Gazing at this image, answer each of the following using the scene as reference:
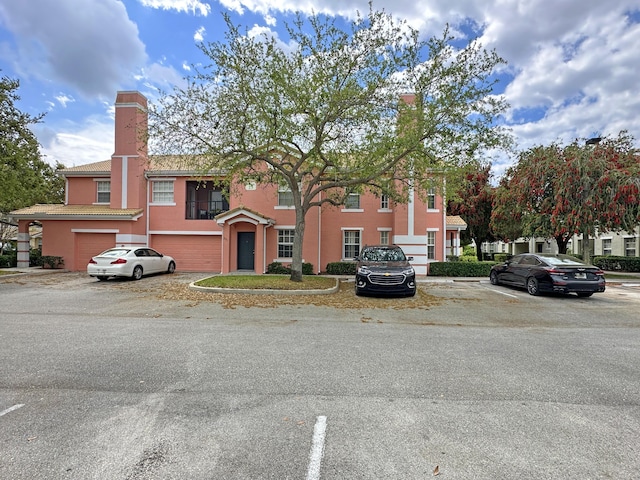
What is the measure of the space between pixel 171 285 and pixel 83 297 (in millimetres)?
3256

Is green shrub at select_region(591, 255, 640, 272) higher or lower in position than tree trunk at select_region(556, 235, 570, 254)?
lower

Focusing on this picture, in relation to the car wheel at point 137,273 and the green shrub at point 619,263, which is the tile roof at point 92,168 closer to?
the car wheel at point 137,273

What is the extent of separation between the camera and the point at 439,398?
3.86 m

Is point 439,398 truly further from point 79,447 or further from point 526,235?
point 526,235

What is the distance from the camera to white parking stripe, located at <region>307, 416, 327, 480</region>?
2.55 meters

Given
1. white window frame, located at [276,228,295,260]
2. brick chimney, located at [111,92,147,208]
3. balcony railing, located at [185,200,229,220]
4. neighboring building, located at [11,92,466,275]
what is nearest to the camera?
neighboring building, located at [11,92,466,275]

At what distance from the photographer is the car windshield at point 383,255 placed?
41.8 feet

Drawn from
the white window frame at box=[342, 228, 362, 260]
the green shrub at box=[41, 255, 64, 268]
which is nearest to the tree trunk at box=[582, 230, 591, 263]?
the white window frame at box=[342, 228, 362, 260]

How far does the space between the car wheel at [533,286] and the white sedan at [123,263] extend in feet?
51.5

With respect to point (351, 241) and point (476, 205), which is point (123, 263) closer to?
point (351, 241)

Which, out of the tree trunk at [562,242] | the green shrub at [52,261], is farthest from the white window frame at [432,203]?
the green shrub at [52,261]

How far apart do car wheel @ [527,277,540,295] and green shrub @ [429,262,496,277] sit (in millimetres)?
5839

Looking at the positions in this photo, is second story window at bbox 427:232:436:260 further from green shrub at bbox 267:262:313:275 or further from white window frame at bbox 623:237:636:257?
white window frame at bbox 623:237:636:257

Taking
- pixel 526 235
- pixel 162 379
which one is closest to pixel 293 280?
pixel 162 379
